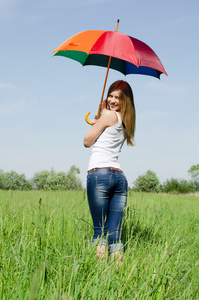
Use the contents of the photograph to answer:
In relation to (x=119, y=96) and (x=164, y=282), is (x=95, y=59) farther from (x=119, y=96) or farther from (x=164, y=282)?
(x=164, y=282)

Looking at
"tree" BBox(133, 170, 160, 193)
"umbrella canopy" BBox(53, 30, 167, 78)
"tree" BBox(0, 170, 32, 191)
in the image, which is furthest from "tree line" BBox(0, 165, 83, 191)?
"umbrella canopy" BBox(53, 30, 167, 78)

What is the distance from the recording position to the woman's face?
356 cm

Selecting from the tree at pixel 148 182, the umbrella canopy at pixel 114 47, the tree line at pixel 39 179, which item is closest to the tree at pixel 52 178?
the tree line at pixel 39 179

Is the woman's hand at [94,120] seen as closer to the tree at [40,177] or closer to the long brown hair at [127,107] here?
the long brown hair at [127,107]

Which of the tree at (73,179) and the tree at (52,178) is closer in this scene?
the tree at (73,179)

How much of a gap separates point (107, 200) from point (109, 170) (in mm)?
325

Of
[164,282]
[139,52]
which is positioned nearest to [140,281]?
[164,282]

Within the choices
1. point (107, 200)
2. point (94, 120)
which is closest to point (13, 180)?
point (94, 120)

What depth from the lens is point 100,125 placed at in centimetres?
330

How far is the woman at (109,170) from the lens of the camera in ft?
10.6

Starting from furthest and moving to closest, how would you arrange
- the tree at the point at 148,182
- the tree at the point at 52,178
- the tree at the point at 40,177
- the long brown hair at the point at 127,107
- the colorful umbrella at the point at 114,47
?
1. the tree at the point at 148,182
2. the tree at the point at 40,177
3. the tree at the point at 52,178
4. the colorful umbrella at the point at 114,47
5. the long brown hair at the point at 127,107

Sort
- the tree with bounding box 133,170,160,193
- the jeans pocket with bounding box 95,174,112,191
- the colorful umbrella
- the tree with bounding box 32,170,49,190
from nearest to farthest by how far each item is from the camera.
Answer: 1. the jeans pocket with bounding box 95,174,112,191
2. the colorful umbrella
3. the tree with bounding box 32,170,49,190
4. the tree with bounding box 133,170,160,193

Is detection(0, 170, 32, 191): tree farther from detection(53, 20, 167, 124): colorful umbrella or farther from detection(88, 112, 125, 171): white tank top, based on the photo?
detection(88, 112, 125, 171): white tank top

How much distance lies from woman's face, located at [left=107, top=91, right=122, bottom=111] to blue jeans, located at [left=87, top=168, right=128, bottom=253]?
2.54 feet
